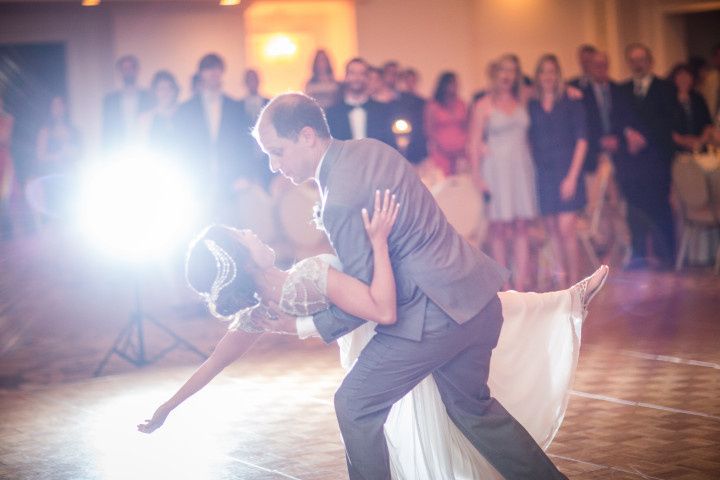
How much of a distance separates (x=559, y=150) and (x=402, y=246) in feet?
18.4

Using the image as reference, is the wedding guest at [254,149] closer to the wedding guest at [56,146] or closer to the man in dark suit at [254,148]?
the man in dark suit at [254,148]

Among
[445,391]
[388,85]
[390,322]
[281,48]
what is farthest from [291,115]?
[281,48]

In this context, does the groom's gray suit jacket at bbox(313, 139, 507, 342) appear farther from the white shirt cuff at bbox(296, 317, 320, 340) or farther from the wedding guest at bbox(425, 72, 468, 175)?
the wedding guest at bbox(425, 72, 468, 175)

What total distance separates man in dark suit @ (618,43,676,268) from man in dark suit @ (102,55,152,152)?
4.19 meters

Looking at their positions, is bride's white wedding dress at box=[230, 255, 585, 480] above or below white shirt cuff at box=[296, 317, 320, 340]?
below

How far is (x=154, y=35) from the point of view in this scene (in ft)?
48.2

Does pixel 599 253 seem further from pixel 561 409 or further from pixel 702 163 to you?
pixel 561 409

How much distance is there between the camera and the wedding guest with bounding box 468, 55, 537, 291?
8.70 metres

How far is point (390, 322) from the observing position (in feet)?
10.4

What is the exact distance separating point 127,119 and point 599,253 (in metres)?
4.46

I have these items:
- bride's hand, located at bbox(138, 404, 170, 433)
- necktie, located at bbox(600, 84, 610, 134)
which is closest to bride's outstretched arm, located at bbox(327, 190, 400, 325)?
bride's hand, located at bbox(138, 404, 170, 433)

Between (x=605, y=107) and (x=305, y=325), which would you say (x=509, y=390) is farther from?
(x=605, y=107)

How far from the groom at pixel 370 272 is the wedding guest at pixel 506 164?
17.9ft

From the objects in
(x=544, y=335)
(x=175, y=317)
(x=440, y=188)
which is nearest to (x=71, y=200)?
(x=175, y=317)
